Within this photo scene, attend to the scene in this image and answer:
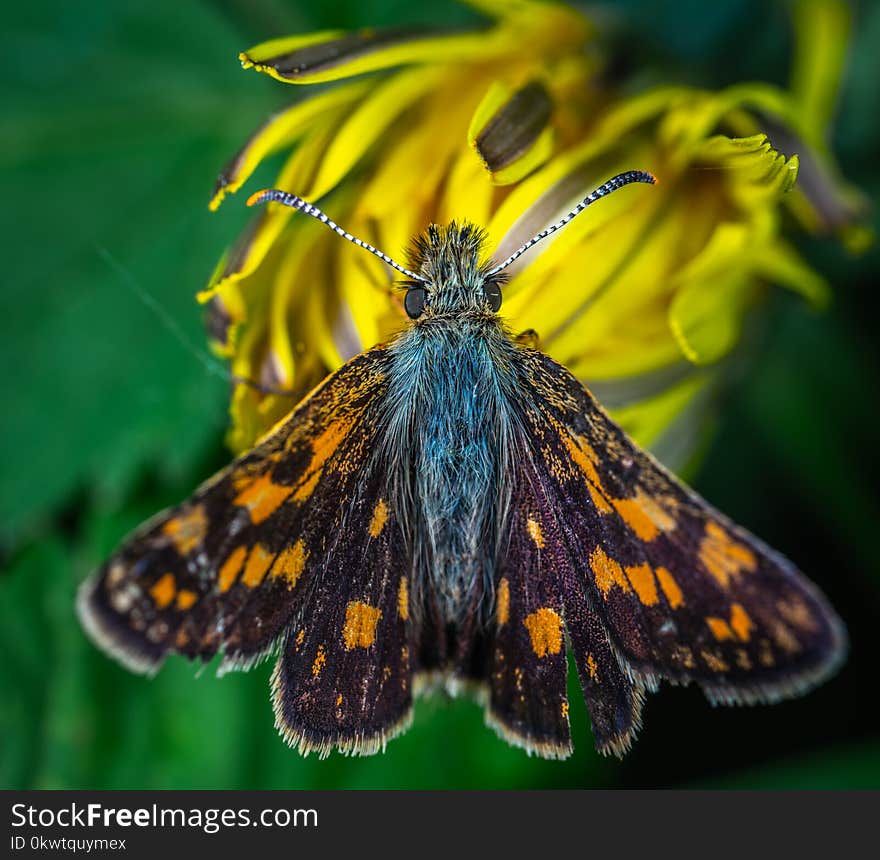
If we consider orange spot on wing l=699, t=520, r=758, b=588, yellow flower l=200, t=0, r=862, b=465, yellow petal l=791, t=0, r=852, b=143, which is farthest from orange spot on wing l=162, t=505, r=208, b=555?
yellow petal l=791, t=0, r=852, b=143

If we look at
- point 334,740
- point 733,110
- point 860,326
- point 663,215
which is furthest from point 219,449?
point 860,326

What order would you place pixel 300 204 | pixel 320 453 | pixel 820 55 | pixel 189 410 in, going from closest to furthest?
pixel 300 204 → pixel 320 453 → pixel 820 55 → pixel 189 410

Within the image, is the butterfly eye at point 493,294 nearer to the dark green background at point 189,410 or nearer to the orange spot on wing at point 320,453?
the orange spot on wing at point 320,453

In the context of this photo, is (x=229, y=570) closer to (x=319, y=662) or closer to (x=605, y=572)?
(x=319, y=662)

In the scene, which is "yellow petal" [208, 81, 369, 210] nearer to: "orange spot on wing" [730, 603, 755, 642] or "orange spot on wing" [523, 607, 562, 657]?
"orange spot on wing" [523, 607, 562, 657]

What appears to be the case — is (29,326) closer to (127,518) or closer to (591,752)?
(127,518)

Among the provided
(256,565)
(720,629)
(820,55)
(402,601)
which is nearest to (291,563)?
(256,565)
